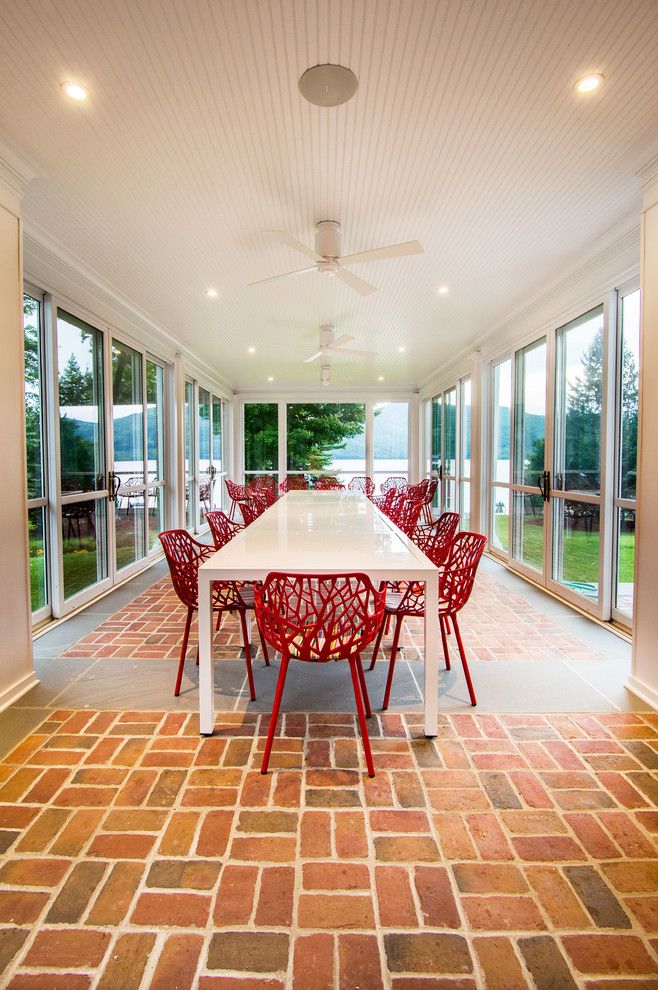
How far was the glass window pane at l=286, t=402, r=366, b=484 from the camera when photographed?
11.4 m

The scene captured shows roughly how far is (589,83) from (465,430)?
5.73m

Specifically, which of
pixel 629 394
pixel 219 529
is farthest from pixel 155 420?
pixel 629 394

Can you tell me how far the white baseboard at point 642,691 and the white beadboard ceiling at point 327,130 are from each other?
2776 millimetres

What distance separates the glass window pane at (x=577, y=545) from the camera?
3.83 m

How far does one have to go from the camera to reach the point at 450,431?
857cm

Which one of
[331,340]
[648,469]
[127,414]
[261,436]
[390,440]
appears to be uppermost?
[331,340]

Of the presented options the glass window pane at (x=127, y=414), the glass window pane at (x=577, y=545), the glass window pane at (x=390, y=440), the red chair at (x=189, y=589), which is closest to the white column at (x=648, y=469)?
the glass window pane at (x=577, y=545)

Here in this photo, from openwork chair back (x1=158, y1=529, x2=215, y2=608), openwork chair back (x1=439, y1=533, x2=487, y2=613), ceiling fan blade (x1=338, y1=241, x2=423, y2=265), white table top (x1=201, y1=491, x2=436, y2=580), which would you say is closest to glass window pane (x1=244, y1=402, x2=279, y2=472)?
white table top (x1=201, y1=491, x2=436, y2=580)

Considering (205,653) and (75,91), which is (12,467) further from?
(75,91)

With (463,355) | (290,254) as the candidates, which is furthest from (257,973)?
(463,355)

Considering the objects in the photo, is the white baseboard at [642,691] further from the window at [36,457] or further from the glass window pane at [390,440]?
the glass window pane at [390,440]

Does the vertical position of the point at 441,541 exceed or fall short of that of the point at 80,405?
it falls short

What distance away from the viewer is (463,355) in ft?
23.9

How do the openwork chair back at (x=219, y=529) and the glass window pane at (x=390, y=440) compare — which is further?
the glass window pane at (x=390, y=440)
